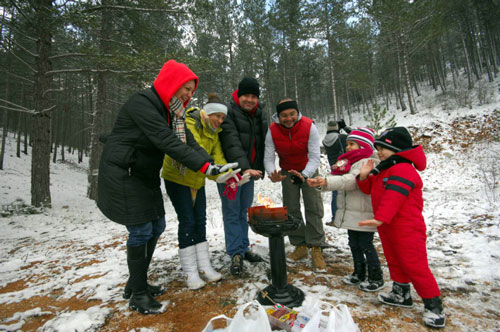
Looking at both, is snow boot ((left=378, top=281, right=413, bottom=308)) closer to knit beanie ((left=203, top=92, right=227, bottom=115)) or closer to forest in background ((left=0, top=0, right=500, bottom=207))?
knit beanie ((left=203, top=92, right=227, bottom=115))

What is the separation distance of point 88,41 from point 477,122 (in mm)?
18502

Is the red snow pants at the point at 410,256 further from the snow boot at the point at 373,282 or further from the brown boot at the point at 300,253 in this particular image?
the brown boot at the point at 300,253

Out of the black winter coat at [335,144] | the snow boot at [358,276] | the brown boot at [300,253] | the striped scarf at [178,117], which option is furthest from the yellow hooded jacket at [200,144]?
the black winter coat at [335,144]

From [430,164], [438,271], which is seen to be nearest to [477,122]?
[430,164]

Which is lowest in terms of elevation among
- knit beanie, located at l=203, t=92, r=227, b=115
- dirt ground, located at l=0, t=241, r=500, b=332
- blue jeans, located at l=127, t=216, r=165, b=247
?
dirt ground, located at l=0, t=241, r=500, b=332

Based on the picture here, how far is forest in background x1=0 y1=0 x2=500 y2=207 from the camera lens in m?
6.92

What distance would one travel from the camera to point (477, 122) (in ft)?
41.9

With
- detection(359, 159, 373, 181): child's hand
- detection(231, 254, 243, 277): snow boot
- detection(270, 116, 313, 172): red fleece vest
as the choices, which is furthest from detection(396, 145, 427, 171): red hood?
detection(231, 254, 243, 277): snow boot

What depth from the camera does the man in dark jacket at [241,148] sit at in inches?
121

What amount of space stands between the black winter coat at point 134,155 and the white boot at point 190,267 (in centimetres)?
69

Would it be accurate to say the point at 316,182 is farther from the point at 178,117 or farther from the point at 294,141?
the point at 178,117

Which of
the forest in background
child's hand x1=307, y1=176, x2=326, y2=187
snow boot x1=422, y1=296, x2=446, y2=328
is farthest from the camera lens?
the forest in background

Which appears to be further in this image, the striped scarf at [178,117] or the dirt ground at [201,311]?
the striped scarf at [178,117]

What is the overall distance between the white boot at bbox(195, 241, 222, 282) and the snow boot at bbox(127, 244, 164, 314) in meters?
0.64
